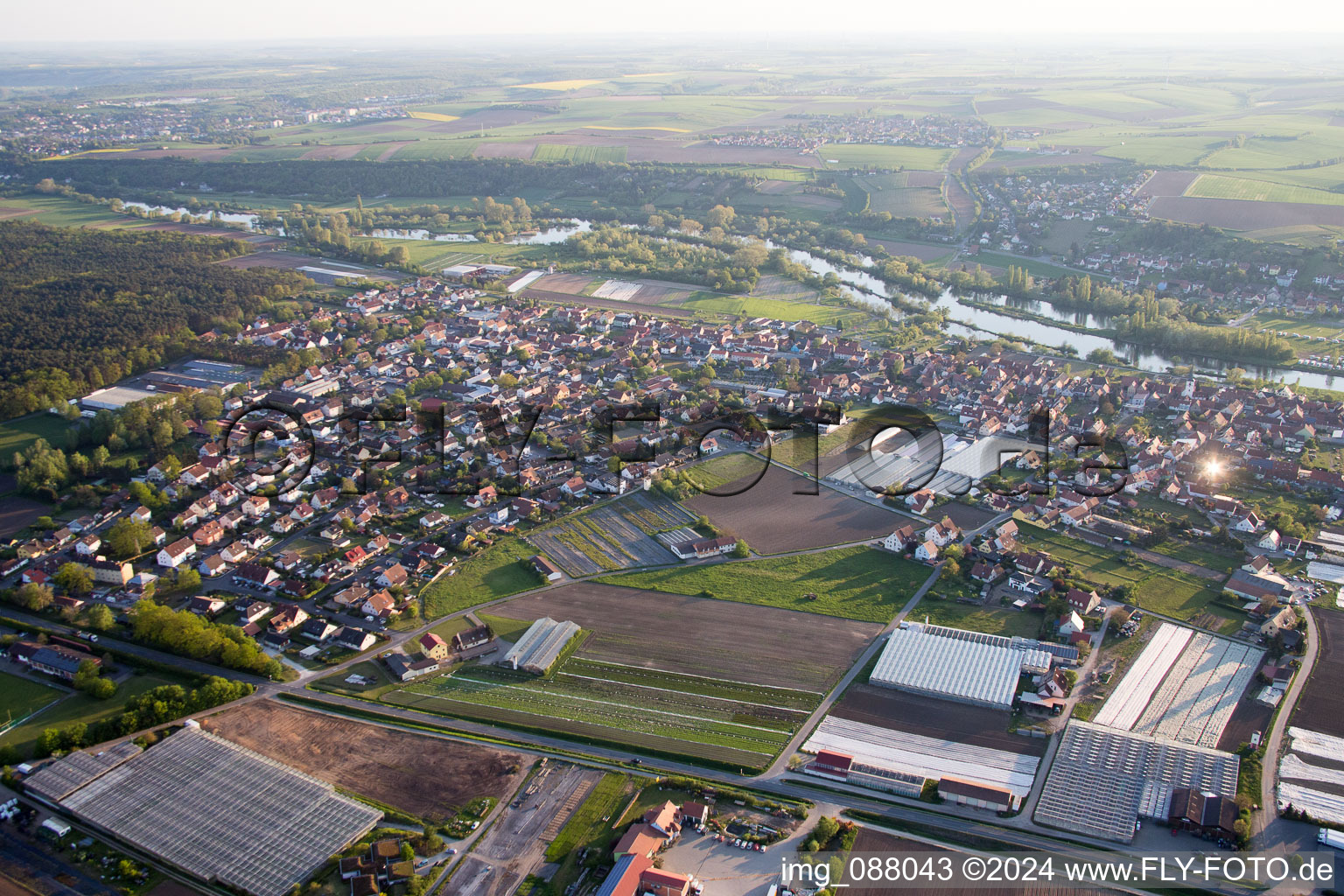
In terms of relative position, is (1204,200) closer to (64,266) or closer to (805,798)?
(805,798)

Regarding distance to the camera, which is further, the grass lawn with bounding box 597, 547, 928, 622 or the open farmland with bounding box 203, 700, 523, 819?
the grass lawn with bounding box 597, 547, 928, 622

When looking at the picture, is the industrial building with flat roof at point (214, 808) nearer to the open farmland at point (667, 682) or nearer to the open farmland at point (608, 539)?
the open farmland at point (667, 682)

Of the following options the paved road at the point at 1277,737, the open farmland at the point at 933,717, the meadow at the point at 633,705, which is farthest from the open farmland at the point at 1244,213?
the meadow at the point at 633,705

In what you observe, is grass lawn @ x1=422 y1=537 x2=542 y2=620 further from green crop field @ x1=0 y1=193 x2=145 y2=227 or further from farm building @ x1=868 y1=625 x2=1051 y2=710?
green crop field @ x1=0 y1=193 x2=145 y2=227

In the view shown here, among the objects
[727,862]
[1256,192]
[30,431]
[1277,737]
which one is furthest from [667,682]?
[1256,192]

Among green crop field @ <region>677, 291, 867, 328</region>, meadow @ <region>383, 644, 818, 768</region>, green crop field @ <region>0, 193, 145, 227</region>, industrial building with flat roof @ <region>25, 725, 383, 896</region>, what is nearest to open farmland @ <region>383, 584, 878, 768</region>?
meadow @ <region>383, 644, 818, 768</region>

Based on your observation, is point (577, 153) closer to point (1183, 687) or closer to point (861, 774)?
point (1183, 687)
